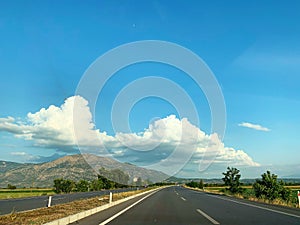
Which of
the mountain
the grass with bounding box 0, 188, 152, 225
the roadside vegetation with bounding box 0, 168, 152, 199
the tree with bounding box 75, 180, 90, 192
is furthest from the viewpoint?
the mountain

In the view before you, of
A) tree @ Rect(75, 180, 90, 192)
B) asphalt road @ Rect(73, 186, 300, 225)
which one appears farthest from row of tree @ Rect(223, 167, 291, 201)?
tree @ Rect(75, 180, 90, 192)

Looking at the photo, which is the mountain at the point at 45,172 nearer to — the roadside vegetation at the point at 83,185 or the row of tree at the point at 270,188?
the roadside vegetation at the point at 83,185

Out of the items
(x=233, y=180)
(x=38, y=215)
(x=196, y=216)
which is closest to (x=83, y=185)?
(x=233, y=180)

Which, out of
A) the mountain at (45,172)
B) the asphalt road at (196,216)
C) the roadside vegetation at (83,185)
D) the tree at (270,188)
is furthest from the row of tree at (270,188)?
the mountain at (45,172)

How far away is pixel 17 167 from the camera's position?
6590 inches

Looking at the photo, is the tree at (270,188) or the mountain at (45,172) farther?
the mountain at (45,172)

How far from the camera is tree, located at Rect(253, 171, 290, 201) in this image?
119 ft

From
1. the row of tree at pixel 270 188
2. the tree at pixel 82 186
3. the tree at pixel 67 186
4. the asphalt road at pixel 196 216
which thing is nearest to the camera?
the asphalt road at pixel 196 216

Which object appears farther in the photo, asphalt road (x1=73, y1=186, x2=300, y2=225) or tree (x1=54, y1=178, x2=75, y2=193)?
tree (x1=54, y1=178, x2=75, y2=193)

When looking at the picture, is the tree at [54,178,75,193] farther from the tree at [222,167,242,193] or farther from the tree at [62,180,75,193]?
the tree at [222,167,242,193]

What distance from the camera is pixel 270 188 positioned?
36719 mm

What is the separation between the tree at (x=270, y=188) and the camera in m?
36.4

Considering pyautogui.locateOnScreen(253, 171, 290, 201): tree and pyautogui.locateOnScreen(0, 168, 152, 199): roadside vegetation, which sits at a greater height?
pyautogui.locateOnScreen(0, 168, 152, 199): roadside vegetation

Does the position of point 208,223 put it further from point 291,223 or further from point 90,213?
point 90,213
